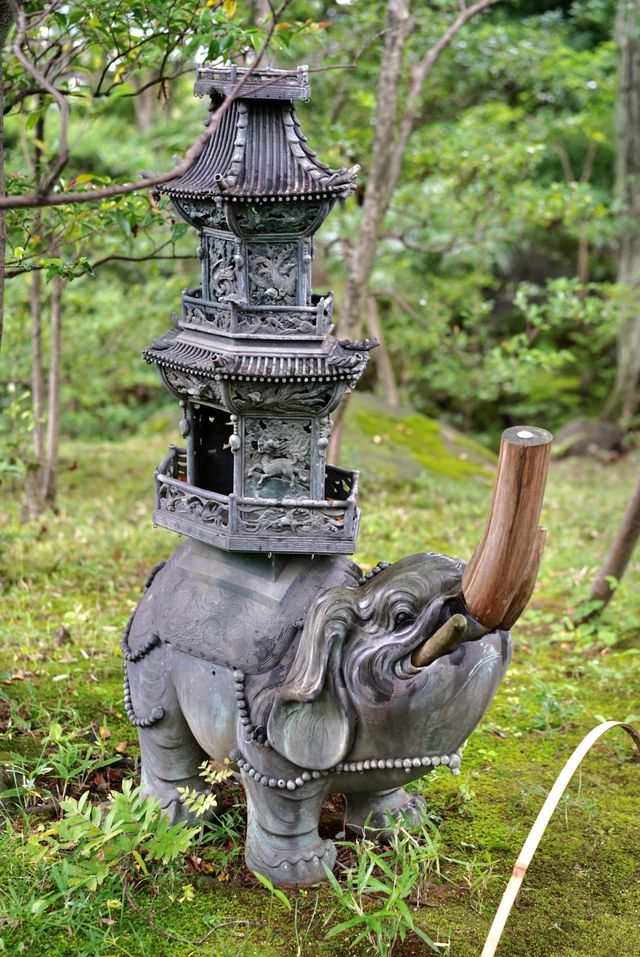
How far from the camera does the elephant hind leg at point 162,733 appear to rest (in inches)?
232

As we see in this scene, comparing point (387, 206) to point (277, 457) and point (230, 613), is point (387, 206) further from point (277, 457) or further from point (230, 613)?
point (230, 613)

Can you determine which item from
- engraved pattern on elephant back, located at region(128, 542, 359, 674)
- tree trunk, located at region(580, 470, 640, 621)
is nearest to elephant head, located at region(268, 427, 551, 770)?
engraved pattern on elephant back, located at region(128, 542, 359, 674)

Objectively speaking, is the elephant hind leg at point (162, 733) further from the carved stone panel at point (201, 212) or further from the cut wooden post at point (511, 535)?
the carved stone panel at point (201, 212)

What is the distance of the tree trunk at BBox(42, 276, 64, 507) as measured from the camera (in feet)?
37.5

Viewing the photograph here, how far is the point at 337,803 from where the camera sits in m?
6.64

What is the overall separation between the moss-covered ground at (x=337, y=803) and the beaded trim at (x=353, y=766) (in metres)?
0.62

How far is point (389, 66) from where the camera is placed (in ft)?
35.8

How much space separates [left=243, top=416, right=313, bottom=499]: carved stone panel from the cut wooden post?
3.97ft

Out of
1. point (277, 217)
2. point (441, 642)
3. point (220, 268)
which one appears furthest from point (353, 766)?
point (277, 217)

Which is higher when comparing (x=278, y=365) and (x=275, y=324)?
(x=275, y=324)

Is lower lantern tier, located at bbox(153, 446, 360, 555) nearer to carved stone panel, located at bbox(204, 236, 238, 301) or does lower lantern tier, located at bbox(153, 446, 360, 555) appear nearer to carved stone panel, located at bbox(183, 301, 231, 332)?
carved stone panel, located at bbox(183, 301, 231, 332)

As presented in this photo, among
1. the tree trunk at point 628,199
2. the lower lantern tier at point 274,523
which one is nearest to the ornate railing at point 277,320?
the lower lantern tier at point 274,523

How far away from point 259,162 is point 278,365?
1.12 meters

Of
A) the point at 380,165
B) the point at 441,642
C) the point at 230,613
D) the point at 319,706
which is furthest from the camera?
the point at 380,165
